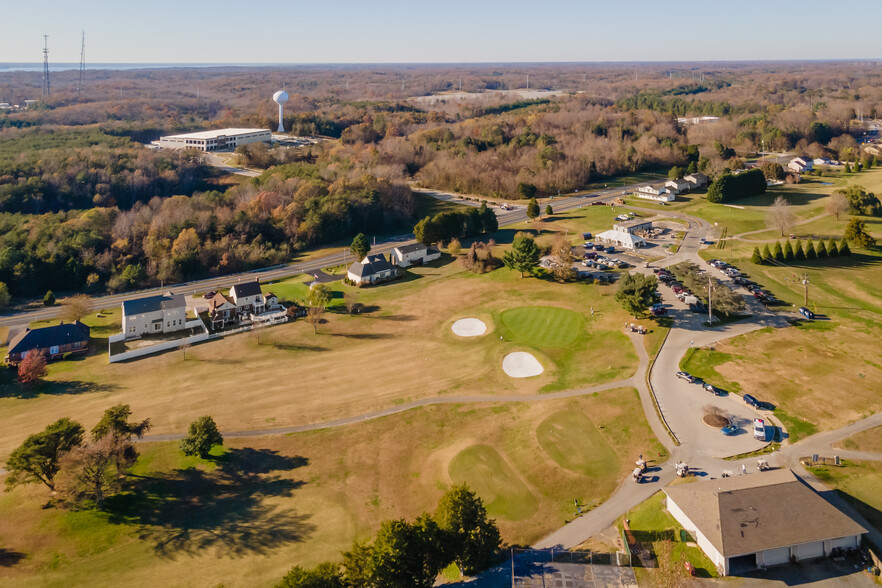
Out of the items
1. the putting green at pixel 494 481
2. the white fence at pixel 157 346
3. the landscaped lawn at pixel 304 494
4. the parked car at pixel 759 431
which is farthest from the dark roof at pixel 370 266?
the parked car at pixel 759 431

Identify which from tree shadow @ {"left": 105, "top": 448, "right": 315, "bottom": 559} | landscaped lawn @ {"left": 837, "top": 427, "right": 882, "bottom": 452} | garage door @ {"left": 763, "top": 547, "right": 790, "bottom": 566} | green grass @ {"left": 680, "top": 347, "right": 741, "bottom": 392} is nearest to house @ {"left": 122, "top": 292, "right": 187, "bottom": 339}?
tree shadow @ {"left": 105, "top": 448, "right": 315, "bottom": 559}

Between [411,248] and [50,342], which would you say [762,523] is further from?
[50,342]

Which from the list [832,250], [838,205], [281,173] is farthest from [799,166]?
[281,173]

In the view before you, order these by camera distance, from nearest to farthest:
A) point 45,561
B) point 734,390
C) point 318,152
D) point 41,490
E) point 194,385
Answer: point 45,561 < point 41,490 < point 734,390 < point 194,385 < point 318,152

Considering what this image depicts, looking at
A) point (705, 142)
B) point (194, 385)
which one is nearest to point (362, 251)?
point (194, 385)

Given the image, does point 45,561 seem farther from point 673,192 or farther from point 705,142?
point 705,142

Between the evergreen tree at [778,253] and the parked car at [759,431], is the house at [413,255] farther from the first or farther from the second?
the parked car at [759,431]

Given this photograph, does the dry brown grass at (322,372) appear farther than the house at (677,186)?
No
